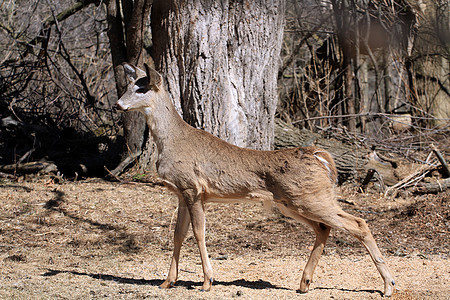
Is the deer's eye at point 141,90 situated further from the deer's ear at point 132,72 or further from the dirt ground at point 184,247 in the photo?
the dirt ground at point 184,247

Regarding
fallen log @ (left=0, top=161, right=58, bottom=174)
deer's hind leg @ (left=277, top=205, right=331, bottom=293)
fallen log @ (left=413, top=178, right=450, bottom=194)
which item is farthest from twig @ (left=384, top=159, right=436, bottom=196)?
fallen log @ (left=0, top=161, right=58, bottom=174)

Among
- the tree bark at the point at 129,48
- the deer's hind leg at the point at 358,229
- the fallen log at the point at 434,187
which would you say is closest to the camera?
the deer's hind leg at the point at 358,229

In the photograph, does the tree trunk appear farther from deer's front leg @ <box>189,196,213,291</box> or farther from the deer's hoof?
the deer's hoof

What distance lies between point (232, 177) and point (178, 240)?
899mm

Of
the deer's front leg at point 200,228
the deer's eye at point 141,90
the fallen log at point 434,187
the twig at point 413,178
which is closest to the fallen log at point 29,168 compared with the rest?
the deer's eye at point 141,90

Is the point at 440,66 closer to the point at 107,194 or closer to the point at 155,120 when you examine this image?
the point at 107,194

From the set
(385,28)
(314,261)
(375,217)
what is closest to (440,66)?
(385,28)

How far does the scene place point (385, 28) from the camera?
45.3 ft

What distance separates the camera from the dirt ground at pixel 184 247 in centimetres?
516

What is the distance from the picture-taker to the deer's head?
522 cm

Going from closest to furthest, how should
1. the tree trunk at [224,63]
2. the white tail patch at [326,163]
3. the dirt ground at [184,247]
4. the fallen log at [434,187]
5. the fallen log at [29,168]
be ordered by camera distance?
the white tail patch at [326,163]
the dirt ground at [184,247]
the tree trunk at [224,63]
the fallen log at [434,187]
the fallen log at [29,168]

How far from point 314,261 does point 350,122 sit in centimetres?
880

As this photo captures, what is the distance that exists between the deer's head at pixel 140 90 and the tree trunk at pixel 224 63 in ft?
8.38

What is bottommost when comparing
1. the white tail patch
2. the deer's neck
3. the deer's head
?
the white tail patch
